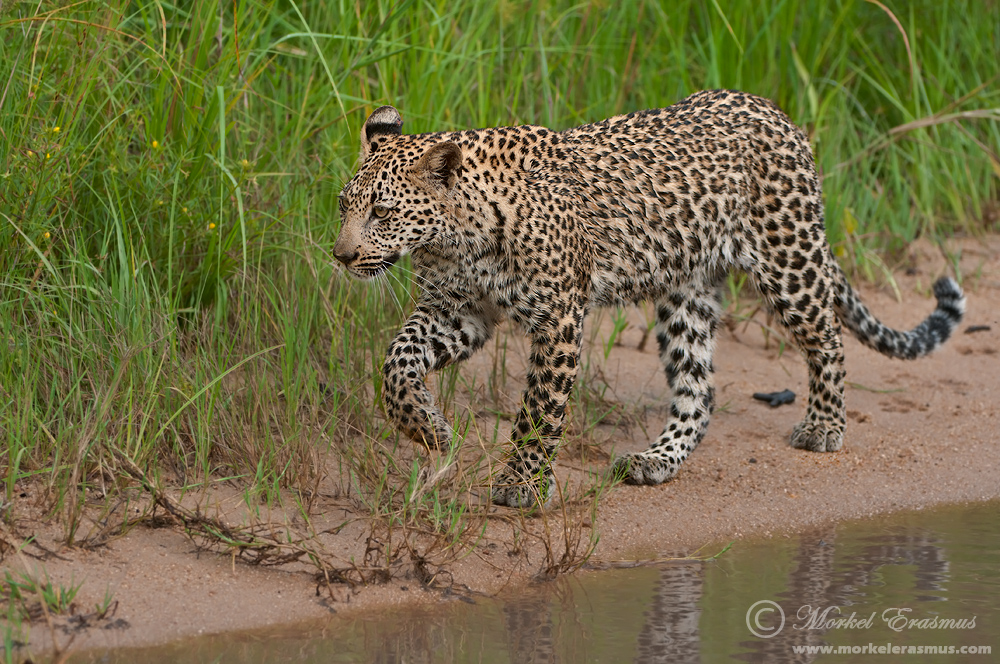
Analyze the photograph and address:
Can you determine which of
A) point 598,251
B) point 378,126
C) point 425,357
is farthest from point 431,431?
point 378,126

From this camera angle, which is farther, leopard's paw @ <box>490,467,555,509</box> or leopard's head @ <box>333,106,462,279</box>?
leopard's paw @ <box>490,467,555,509</box>

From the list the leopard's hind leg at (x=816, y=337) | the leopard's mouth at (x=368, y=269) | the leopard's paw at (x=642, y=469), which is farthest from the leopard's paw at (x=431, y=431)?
the leopard's hind leg at (x=816, y=337)

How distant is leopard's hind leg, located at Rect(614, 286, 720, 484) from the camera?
6633 mm

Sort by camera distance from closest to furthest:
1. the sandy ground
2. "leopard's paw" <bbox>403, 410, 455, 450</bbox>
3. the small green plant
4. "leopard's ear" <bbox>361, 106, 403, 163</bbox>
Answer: the small green plant
the sandy ground
"leopard's paw" <bbox>403, 410, 455, 450</bbox>
"leopard's ear" <bbox>361, 106, 403, 163</bbox>

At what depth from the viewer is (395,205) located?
5.43 meters

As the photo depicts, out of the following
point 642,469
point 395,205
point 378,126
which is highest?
point 378,126

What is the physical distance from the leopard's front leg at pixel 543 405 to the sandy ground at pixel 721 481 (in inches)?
6.8

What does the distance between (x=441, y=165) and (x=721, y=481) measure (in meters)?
2.23

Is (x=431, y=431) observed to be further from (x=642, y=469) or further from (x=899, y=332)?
Result: (x=899, y=332)

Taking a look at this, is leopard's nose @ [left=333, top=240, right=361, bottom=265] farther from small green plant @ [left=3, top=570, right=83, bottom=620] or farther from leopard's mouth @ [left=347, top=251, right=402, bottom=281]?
small green plant @ [left=3, top=570, right=83, bottom=620]

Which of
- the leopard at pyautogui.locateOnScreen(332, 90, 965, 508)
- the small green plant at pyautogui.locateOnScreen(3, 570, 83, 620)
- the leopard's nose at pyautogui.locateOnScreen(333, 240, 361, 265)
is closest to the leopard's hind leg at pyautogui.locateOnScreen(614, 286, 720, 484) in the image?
the leopard at pyautogui.locateOnScreen(332, 90, 965, 508)

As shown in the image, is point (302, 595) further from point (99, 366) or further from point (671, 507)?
point (671, 507)

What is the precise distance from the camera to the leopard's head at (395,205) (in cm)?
542

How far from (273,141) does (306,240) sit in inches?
26.5
